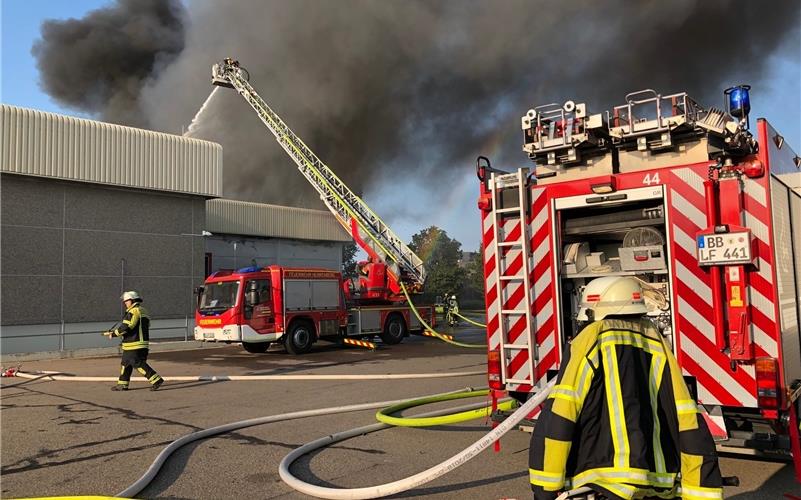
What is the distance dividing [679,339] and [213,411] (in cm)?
519

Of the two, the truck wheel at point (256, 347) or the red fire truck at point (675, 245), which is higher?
the red fire truck at point (675, 245)

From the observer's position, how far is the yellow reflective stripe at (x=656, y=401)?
6.49 ft

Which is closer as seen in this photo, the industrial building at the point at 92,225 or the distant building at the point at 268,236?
the industrial building at the point at 92,225

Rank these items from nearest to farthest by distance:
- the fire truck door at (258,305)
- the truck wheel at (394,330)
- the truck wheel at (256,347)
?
the fire truck door at (258,305) < the truck wheel at (256,347) < the truck wheel at (394,330)

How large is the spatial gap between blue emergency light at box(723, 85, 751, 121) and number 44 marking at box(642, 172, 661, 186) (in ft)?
2.09

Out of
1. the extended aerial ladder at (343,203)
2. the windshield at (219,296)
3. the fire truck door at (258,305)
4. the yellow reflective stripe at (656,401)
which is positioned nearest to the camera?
the yellow reflective stripe at (656,401)

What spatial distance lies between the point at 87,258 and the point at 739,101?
54.8ft

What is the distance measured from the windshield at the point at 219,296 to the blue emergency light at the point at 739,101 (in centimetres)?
1149

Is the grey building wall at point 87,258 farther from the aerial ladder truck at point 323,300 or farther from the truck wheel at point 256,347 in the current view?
the aerial ladder truck at point 323,300

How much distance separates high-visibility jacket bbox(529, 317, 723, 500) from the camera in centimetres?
190

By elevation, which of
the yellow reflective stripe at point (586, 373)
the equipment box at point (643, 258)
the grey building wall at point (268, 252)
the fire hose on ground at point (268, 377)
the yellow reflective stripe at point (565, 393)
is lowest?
the fire hose on ground at point (268, 377)

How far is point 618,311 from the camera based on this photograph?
2109 millimetres

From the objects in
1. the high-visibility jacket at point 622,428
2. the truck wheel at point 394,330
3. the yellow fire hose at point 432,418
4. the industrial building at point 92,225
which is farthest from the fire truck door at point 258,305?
the high-visibility jacket at point 622,428

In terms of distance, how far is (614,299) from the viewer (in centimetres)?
214
